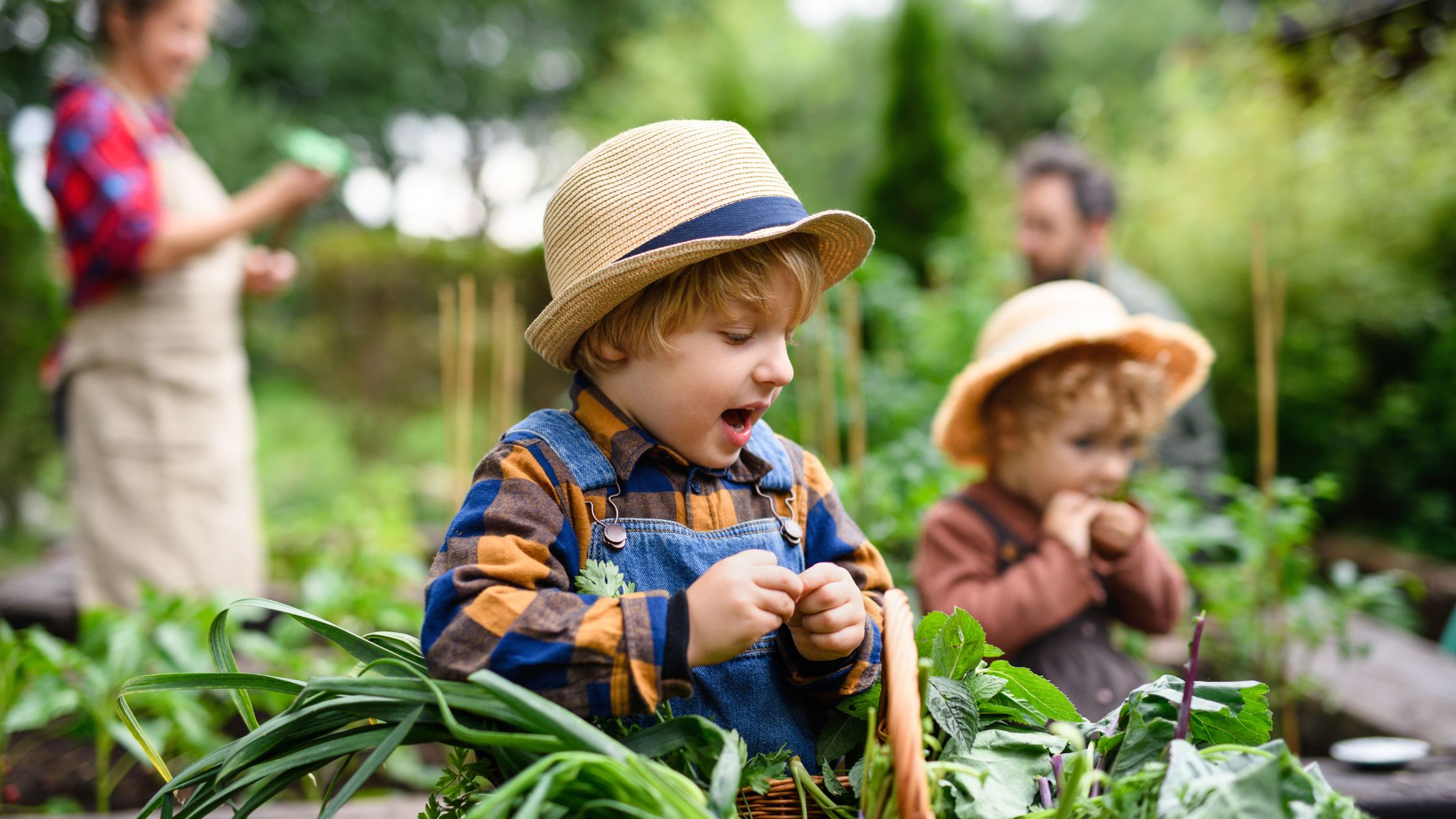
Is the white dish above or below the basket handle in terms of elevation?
below

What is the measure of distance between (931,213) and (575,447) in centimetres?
678

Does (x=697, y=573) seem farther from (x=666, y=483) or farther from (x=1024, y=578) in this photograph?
(x=1024, y=578)

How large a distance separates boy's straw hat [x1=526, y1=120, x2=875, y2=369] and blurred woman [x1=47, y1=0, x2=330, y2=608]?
214 cm

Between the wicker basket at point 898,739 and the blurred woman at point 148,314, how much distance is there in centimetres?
262

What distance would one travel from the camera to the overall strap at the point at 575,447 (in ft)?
4.15

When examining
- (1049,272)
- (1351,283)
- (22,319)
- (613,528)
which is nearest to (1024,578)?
(613,528)

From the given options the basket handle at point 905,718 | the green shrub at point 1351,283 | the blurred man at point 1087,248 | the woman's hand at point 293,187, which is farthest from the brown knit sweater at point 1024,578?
the green shrub at point 1351,283

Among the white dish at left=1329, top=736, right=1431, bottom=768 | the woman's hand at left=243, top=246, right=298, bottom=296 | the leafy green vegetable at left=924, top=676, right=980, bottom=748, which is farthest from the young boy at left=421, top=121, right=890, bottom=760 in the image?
the woman's hand at left=243, top=246, right=298, bottom=296

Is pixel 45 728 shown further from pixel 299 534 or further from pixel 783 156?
pixel 783 156

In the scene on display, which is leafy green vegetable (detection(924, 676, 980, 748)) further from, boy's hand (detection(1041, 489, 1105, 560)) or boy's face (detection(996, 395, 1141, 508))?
boy's face (detection(996, 395, 1141, 508))

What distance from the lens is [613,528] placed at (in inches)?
49.8

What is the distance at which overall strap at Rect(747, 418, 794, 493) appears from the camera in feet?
4.70

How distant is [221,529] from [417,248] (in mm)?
4088

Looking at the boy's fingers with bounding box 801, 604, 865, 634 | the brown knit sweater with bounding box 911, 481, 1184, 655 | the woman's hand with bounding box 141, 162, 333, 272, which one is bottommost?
the brown knit sweater with bounding box 911, 481, 1184, 655
